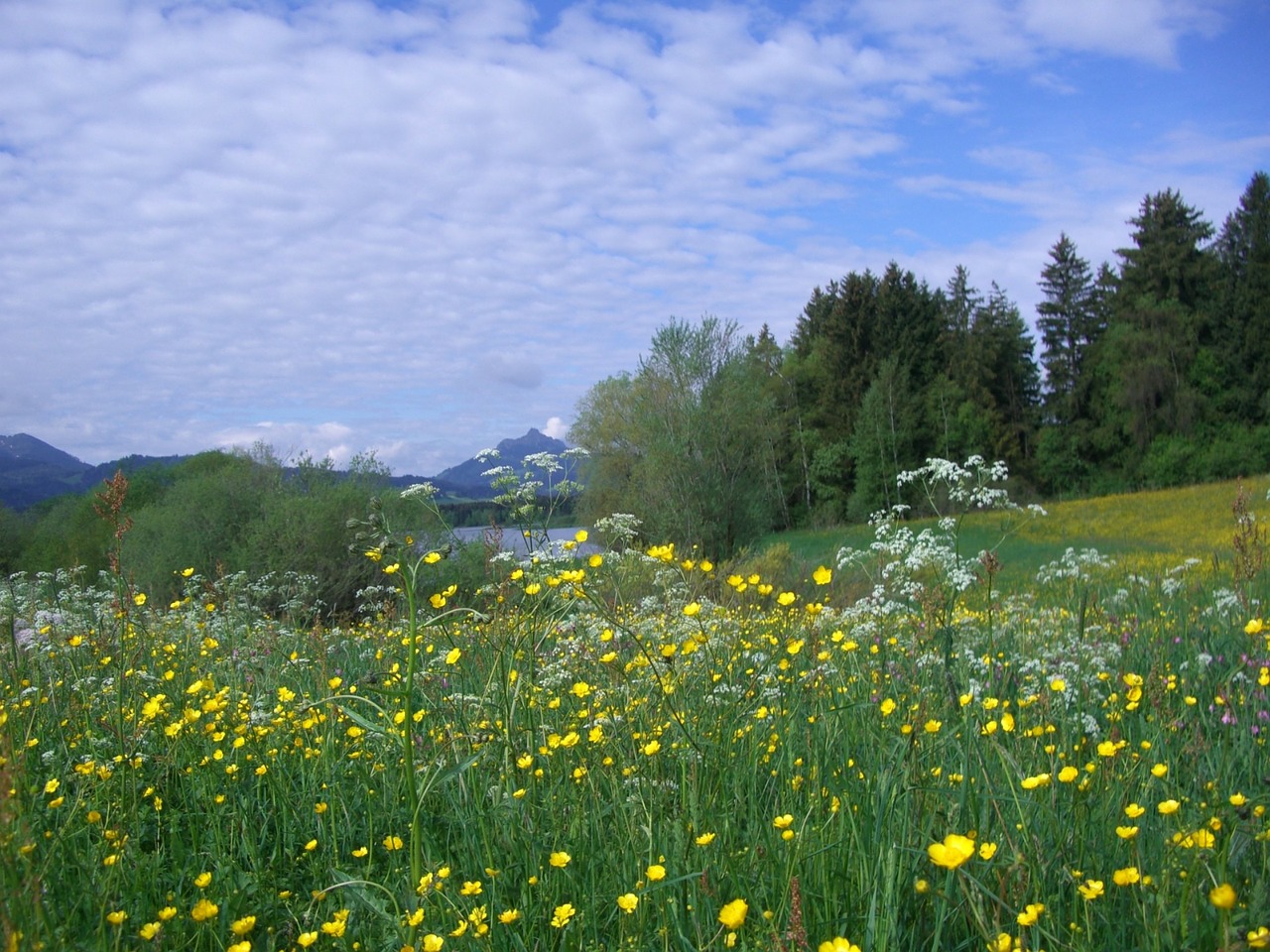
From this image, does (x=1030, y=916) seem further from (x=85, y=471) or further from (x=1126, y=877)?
(x=85, y=471)

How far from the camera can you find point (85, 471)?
4031 centimetres

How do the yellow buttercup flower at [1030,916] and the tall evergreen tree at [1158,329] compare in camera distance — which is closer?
the yellow buttercup flower at [1030,916]

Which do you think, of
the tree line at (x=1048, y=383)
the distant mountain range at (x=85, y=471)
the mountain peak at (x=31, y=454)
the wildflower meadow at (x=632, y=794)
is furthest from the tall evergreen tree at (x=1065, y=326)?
the mountain peak at (x=31, y=454)

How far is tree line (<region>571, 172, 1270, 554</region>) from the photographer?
36594 millimetres

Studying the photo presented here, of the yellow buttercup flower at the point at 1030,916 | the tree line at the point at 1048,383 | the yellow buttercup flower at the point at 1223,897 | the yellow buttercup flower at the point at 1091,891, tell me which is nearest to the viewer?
the yellow buttercup flower at the point at 1223,897

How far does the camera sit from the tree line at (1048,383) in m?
36.6

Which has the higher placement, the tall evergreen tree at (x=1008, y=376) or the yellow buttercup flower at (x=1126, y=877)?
the tall evergreen tree at (x=1008, y=376)

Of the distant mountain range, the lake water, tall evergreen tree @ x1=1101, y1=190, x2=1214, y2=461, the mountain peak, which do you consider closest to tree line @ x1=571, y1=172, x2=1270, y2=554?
→ tall evergreen tree @ x1=1101, y1=190, x2=1214, y2=461

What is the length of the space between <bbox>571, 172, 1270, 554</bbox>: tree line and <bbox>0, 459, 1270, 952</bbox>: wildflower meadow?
82.2 ft

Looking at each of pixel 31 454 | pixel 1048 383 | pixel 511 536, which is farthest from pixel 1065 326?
pixel 31 454

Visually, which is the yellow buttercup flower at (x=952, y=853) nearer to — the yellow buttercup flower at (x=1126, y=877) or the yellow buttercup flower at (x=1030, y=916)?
the yellow buttercup flower at (x=1030, y=916)

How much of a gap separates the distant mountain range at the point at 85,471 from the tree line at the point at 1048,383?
16012 millimetres

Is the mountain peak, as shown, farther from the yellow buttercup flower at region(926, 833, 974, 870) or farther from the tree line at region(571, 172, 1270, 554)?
the yellow buttercup flower at region(926, 833, 974, 870)

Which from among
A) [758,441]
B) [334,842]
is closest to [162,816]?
[334,842]
